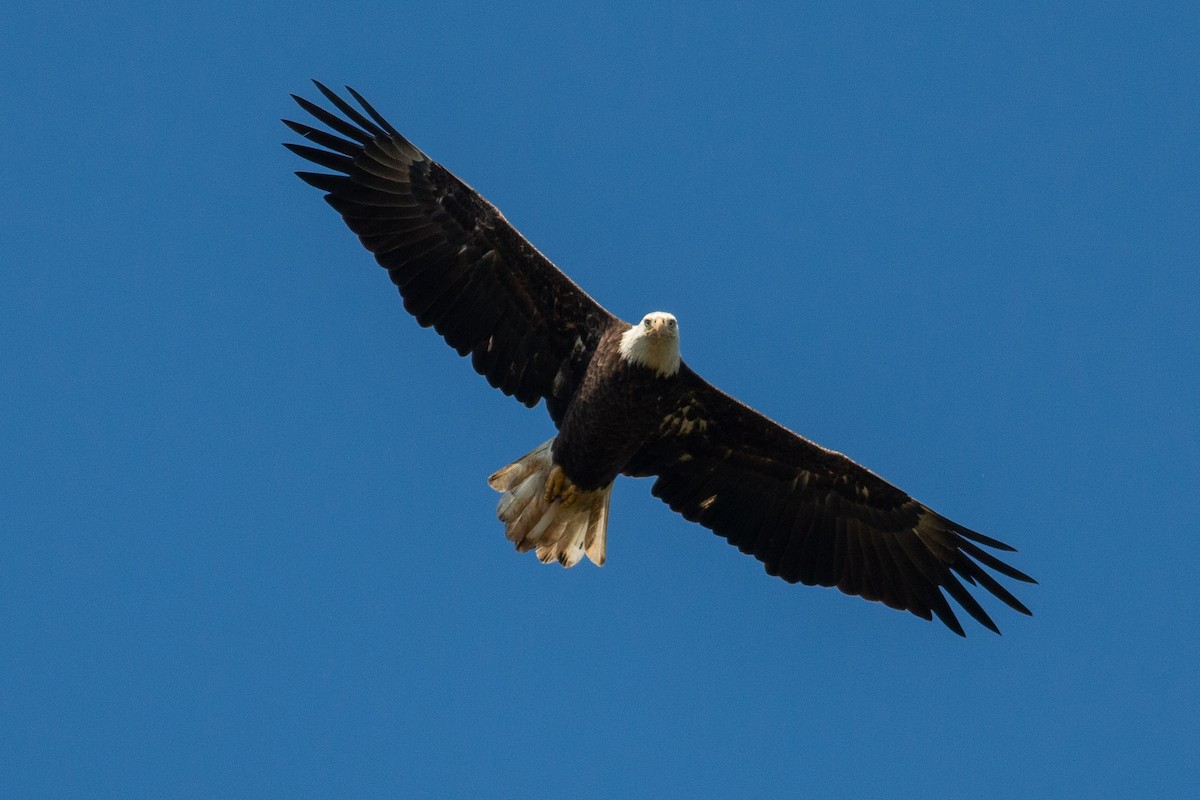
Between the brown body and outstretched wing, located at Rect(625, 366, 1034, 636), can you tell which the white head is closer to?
the brown body

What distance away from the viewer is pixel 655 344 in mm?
12844

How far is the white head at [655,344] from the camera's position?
12773mm

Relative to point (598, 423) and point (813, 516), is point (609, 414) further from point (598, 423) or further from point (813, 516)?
point (813, 516)

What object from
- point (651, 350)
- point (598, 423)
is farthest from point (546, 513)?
point (651, 350)

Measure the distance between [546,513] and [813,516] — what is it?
2.05 meters

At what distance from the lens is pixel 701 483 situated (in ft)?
→ 46.8

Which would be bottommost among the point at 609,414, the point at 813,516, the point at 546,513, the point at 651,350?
the point at 546,513

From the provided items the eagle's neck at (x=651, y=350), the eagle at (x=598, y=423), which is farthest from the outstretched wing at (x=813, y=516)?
the eagle's neck at (x=651, y=350)

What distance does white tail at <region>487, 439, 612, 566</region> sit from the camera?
13.9 m

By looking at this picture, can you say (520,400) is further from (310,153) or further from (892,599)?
(892,599)

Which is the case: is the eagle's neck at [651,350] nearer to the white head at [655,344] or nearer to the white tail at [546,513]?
the white head at [655,344]

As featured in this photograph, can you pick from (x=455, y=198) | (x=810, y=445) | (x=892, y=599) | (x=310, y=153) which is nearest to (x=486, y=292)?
(x=455, y=198)

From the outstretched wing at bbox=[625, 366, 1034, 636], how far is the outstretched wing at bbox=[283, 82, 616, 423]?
47.7 inches

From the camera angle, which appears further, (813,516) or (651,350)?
(813,516)
